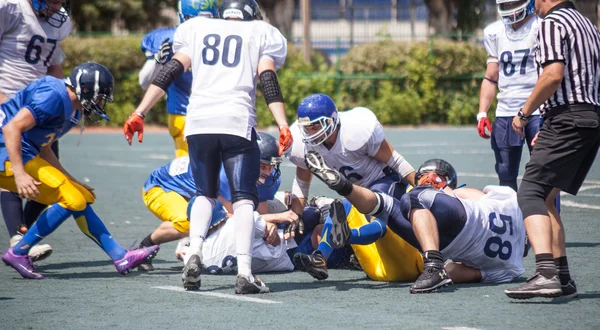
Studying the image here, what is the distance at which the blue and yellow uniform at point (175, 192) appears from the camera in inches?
281

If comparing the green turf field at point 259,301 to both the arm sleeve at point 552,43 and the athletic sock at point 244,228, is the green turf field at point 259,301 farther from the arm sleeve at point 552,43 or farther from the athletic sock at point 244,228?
the arm sleeve at point 552,43

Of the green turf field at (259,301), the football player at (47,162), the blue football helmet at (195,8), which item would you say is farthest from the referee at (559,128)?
the blue football helmet at (195,8)

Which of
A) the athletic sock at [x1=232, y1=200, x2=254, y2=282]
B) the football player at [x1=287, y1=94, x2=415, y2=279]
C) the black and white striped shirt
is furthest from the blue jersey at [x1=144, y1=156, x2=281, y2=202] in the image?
the black and white striped shirt

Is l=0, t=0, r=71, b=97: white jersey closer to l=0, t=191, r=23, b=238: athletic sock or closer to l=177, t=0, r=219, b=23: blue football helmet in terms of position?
l=0, t=191, r=23, b=238: athletic sock

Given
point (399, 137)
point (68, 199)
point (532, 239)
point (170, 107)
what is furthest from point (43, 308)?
point (399, 137)

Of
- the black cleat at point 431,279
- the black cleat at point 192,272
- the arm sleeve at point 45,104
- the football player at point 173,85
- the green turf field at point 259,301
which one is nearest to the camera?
the green turf field at point 259,301

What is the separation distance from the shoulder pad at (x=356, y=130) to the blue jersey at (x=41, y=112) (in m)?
1.86

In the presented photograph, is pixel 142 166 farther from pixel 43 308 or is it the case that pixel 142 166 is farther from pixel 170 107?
pixel 43 308

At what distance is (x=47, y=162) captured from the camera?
681 centimetres

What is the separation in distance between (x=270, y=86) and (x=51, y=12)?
2.56m

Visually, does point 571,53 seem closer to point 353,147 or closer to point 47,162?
point 353,147

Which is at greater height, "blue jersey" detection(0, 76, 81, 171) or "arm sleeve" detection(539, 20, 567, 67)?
"arm sleeve" detection(539, 20, 567, 67)

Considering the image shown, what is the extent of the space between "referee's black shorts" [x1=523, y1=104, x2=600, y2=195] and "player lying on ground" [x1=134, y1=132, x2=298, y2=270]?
198 centimetres

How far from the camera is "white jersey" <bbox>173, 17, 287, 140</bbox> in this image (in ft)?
19.6
